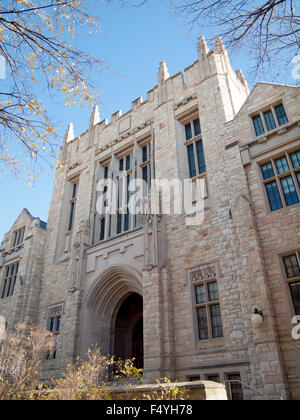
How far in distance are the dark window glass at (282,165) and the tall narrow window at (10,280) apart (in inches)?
603

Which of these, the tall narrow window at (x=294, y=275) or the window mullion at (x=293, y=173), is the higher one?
the window mullion at (x=293, y=173)

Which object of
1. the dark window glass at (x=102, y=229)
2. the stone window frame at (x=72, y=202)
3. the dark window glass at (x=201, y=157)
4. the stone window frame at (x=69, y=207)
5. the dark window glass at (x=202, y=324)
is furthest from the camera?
the stone window frame at (x=72, y=202)

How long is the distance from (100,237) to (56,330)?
4839 millimetres

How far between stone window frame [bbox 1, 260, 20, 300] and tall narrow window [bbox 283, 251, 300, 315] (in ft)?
48.5

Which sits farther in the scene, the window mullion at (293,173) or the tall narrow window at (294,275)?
the window mullion at (293,173)

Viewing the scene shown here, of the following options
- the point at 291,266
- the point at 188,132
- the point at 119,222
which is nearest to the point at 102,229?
the point at 119,222

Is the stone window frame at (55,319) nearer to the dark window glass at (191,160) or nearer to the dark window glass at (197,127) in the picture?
the dark window glass at (191,160)

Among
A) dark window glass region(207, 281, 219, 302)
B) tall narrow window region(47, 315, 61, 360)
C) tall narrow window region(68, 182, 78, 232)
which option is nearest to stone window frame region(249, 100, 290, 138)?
dark window glass region(207, 281, 219, 302)

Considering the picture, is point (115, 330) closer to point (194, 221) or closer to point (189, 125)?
point (194, 221)

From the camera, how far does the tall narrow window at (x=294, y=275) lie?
8.23 m

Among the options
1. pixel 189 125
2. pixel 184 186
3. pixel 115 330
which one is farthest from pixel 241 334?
pixel 189 125

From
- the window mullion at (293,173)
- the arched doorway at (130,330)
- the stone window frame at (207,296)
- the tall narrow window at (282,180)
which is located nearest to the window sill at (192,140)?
the tall narrow window at (282,180)
